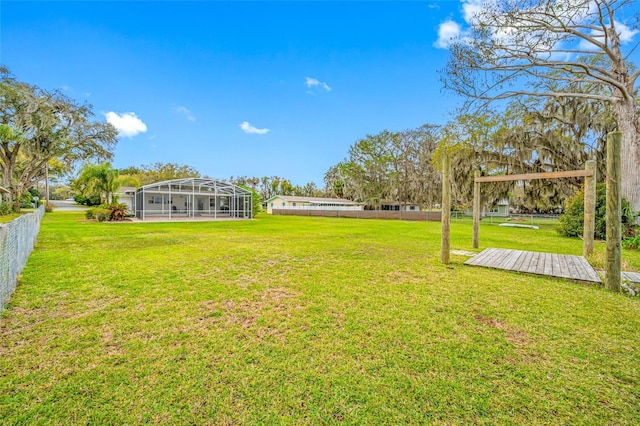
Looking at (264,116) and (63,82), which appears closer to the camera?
(63,82)

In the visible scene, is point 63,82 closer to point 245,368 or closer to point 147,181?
point 147,181

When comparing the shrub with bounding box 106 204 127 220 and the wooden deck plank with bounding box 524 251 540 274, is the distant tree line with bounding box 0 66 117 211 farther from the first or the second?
the wooden deck plank with bounding box 524 251 540 274

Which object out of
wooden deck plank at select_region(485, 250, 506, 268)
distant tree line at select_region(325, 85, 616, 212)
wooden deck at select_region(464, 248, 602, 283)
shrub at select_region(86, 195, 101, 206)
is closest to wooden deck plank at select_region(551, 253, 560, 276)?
wooden deck at select_region(464, 248, 602, 283)

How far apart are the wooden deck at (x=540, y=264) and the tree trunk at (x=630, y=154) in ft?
20.7

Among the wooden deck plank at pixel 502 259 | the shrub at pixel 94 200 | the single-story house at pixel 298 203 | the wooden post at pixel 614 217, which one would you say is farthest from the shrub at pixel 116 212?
the wooden post at pixel 614 217

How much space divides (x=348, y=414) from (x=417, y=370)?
0.74 m

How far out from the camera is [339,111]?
2667 cm

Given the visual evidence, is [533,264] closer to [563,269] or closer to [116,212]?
[563,269]

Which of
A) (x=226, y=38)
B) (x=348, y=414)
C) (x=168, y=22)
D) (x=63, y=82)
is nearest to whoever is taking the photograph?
(x=348, y=414)

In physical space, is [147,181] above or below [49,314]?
above

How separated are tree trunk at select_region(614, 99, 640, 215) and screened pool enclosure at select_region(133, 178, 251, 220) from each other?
21056mm

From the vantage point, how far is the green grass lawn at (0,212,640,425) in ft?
5.57

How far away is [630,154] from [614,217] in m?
8.58

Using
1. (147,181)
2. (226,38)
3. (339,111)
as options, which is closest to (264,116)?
(339,111)
